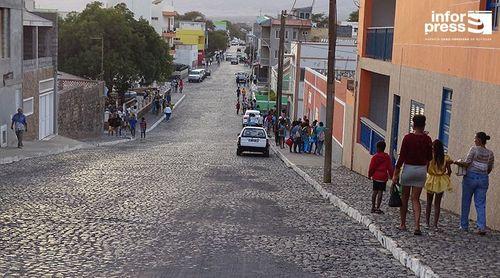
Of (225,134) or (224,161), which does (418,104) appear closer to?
(224,161)

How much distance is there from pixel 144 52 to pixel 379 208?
54.6 meters

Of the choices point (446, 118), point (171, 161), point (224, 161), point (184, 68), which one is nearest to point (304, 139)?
point (224, 161)

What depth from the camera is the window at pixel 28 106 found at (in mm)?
32081

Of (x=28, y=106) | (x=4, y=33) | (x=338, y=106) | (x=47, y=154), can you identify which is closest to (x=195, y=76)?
(x=28, y=106)

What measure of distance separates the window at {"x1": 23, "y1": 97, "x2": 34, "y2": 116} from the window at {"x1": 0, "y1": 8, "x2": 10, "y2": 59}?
3252mm

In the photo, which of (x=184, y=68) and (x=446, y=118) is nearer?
(x=446, y=118)

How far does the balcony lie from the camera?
2162 centimetres

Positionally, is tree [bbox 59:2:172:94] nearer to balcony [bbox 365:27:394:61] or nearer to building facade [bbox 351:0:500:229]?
building facade [bbox 351:0:500:229]

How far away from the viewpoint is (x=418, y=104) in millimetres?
17312

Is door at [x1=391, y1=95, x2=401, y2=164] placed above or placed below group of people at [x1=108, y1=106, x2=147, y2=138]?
above

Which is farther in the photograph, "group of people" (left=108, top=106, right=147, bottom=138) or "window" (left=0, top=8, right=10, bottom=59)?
"group of people" (left=108, top=106, right=147, bottom=138)

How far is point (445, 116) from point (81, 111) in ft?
106

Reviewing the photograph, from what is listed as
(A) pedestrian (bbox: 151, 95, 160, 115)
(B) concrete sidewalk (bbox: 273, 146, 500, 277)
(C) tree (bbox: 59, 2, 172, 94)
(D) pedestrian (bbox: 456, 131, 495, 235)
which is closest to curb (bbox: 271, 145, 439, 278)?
(B) concrete sidewalk (bbox: 273, 146, 500, 277)

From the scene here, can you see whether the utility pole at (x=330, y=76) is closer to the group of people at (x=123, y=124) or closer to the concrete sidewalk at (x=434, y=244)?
the concrete sidewalk at (x=434, y=244)
